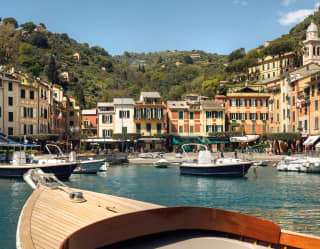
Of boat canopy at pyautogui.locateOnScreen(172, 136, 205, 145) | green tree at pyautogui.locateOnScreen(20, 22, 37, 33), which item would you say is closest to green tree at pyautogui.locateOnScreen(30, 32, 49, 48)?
green tree at pyautogui.locateOnScreen(20, 22, 37, 33)

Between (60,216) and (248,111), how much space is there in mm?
66300

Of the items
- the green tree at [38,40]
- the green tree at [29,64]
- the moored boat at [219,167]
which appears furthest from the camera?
the green tree at [38,40]

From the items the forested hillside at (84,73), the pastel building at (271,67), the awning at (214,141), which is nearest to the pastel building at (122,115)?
the awning at (214,141)

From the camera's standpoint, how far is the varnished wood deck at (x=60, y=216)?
25.2ft

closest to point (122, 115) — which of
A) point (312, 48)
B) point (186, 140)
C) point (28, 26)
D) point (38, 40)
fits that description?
point (186, 140)

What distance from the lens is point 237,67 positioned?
96938mm

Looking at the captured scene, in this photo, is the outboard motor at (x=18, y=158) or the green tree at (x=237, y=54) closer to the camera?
the outboard motor at (x=18, y=158)

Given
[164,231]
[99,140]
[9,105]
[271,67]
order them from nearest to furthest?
[164,231] → [9,105] → [99,140] → [271,67]

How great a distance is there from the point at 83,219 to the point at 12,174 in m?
28.7

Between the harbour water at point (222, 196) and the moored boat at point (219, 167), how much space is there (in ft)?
4.15

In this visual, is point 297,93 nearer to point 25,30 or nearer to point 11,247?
point 11,247

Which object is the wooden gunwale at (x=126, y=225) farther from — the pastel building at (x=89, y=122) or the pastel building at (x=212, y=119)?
the pastel building at (x=89, y=122)

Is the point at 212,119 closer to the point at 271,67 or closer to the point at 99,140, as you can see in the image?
the point at 99,140

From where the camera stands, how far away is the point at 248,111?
235 feet
